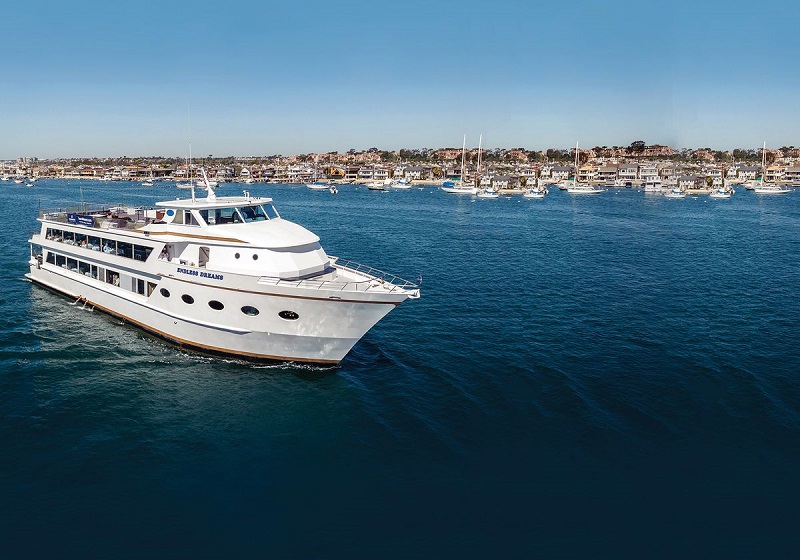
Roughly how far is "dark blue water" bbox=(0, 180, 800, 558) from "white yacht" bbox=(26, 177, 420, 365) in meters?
1.35

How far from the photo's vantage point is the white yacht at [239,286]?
25.0 meters

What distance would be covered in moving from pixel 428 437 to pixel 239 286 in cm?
1133

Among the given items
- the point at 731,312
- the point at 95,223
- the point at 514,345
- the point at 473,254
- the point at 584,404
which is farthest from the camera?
the point at 473,254

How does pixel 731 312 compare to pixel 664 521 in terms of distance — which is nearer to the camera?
pixel 664 521

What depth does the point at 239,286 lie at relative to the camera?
995 inches

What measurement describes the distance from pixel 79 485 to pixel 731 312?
128ft

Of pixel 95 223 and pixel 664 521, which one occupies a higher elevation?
pixel 95 223

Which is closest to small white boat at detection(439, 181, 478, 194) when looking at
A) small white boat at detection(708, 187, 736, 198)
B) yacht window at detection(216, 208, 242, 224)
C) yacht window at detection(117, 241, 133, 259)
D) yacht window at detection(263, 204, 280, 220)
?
small white boat at detection(708, 187, 736, 198)

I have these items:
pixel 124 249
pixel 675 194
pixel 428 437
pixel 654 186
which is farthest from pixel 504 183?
pixel 428 437

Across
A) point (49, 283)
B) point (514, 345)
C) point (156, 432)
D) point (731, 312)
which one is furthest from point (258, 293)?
point (731, 312)

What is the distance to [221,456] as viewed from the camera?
757 inches

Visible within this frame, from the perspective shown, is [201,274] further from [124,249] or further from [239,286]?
[124,249]

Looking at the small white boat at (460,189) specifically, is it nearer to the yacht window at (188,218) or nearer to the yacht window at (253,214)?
the yacht window at (253,214)

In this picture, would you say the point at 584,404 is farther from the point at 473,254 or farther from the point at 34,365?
the point at 473,254
